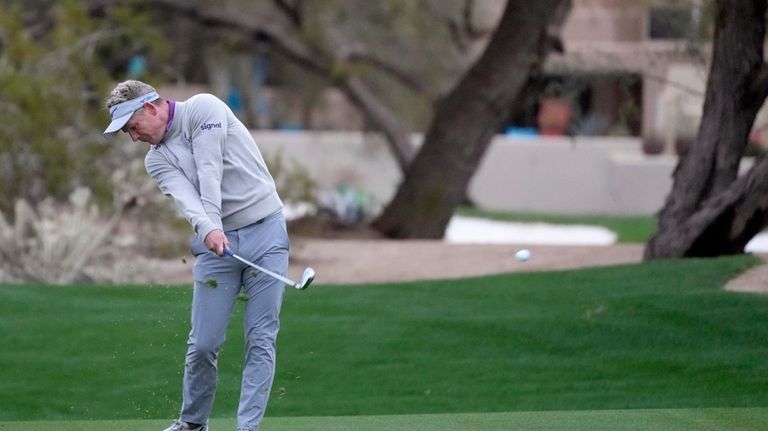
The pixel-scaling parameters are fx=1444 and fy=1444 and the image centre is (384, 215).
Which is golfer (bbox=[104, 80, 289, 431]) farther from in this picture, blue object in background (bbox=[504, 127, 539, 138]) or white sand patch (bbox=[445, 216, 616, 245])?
blue object in background (bbox=[504, 127, 539, 138])

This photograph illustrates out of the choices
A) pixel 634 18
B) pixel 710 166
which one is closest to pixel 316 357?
pixel 710 166

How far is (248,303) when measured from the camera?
6.94 meters

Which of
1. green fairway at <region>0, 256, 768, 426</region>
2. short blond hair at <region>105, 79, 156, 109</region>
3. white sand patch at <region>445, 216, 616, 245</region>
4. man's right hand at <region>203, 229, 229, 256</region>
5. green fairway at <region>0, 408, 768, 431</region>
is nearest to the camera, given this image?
man's right hand at <region>203, 229, 229, 256</region>

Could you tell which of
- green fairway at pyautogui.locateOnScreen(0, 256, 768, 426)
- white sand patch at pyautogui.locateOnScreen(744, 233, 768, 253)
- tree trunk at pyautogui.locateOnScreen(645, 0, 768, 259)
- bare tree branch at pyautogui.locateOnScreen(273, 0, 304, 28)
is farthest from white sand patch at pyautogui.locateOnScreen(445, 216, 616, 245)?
green fairway at pyautogui.locateOnScreen(0, 256, 768, 426)

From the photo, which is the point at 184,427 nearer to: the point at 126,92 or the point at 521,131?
the point at 126,92

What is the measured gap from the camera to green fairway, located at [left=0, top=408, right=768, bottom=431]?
Answer: 7.73m

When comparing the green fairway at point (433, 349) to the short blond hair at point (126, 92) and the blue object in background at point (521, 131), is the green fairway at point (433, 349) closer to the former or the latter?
the short blond hair at point (126, 92)

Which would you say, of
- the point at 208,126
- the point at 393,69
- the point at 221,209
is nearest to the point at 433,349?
the point at 221,209

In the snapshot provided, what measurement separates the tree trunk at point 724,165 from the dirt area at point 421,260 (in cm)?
155

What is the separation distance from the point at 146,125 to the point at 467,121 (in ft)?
47.8

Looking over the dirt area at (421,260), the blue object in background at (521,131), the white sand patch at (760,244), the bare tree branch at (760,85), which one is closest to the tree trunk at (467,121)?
the dirt area at (421,260)

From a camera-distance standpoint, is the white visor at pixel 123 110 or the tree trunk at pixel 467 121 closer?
the white visor at pixel 123 110

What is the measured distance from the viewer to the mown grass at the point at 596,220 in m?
27.4

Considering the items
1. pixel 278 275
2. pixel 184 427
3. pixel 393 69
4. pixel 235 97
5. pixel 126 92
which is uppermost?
pixel 126 92
